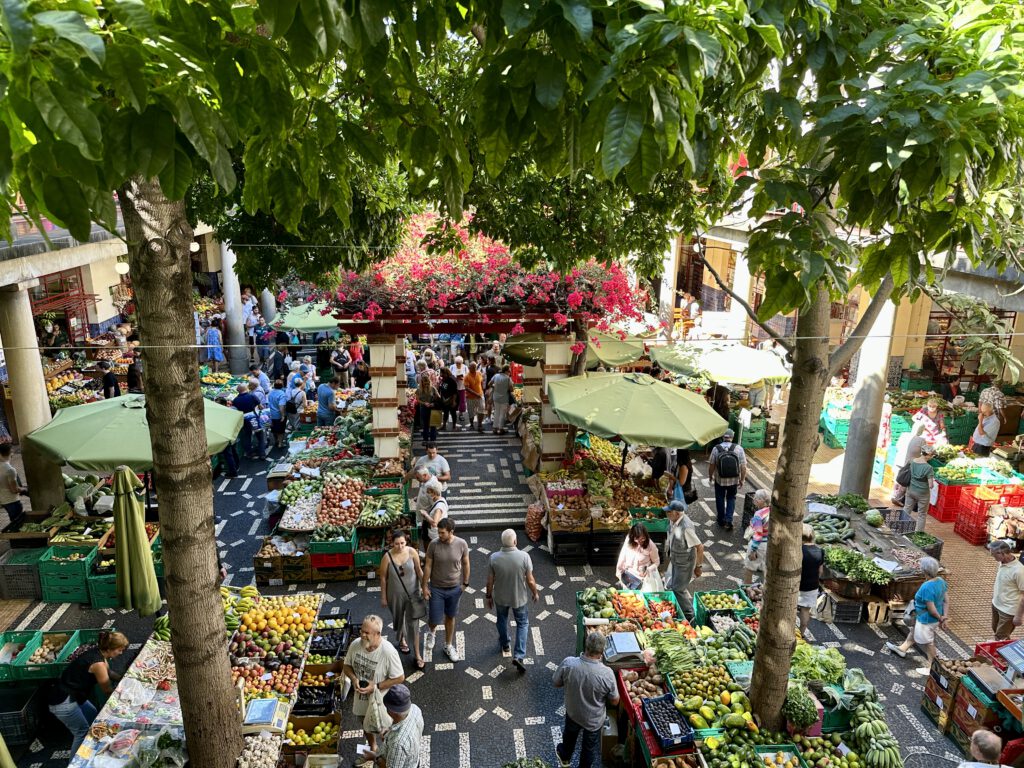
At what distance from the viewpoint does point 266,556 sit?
29.5ft

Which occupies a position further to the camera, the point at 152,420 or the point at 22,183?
the point at 152,420

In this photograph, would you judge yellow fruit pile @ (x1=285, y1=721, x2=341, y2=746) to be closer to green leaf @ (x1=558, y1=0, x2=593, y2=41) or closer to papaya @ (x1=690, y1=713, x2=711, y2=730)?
papaya @ (x1=690, y1=713, x2=711, y2=730)

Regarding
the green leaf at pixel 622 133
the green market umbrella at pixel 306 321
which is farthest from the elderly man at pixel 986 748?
the green market umbrella at pixel 306 321

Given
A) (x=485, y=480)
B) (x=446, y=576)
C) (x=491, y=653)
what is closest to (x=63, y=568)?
(x=446, y=576)

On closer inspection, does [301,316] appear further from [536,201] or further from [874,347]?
[874,347]

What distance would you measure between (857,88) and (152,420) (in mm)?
3966

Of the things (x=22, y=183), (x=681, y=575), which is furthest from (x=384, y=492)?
(x=22, y=183)

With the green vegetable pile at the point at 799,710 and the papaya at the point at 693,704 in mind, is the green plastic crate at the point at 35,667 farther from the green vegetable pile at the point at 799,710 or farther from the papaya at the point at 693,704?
the green vegetable pile at the point at 799,710

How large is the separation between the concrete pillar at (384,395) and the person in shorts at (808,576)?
6134mm

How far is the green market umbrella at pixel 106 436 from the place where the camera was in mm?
8141

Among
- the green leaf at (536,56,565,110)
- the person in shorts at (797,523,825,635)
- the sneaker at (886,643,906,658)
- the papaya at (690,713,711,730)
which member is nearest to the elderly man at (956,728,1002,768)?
the papaya at (690,713,711,730)

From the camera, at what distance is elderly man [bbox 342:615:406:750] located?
19.6 feet

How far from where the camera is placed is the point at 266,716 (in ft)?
18.1

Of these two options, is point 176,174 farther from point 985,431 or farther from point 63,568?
point 985,431
